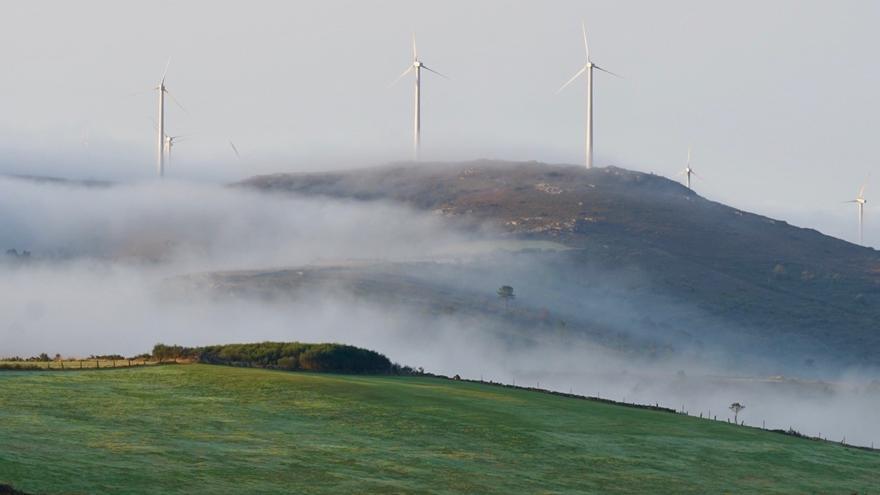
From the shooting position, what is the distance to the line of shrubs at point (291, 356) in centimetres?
9762

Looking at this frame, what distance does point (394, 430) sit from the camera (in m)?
69.9

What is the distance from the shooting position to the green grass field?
54.6 m

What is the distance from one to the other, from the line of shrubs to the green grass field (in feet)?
30.3

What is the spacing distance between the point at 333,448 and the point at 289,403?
12.2 metres

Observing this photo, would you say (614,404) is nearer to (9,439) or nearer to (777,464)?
(777,464)

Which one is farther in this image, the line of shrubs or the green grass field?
the line of shrubs

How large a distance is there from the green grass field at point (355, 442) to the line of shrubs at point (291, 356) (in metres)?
9.24

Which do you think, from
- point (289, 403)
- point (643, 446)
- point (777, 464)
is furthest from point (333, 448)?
point (777, 464)

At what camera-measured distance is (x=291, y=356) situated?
333 feet

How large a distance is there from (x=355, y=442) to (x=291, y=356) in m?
36.8

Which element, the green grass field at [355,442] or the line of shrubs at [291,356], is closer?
the green grass field at [355,442]

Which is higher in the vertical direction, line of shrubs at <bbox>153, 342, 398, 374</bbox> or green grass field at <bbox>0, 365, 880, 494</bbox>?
line of shrubs at <bbox>153, 342, 398, 374</bbox>

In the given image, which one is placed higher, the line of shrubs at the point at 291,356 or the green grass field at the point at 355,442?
the line of shrubs at the point at 291,356

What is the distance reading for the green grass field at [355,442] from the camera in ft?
179
